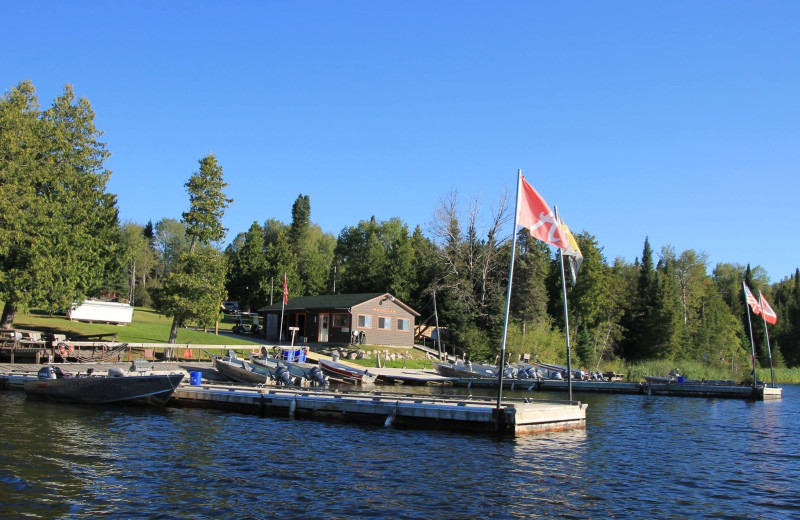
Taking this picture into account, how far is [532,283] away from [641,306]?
22.6m

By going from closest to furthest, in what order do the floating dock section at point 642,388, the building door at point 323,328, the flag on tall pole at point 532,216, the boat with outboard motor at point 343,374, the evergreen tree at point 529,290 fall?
the flag on tall pole at point 532,216
the boat with outboard motor at point 343,374
the floating dock section at point 642,388
the building door at point 323,328
the evergreen tree at point 529,290

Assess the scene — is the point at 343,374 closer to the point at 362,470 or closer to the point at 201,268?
the point at 201,268

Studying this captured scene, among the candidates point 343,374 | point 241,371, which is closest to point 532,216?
point 241,371

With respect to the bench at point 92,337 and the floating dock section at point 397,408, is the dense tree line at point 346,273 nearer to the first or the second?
the bench at point 92,337

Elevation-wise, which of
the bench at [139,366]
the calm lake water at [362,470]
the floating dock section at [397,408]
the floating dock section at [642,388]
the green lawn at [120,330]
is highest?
the green lawn at [120,330]

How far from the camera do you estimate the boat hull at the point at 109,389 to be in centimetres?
2656

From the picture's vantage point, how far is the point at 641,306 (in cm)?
8188

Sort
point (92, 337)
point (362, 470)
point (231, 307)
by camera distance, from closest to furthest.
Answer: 1. point (362, 470)
2. point (92, 337)
3. point (231, 307)

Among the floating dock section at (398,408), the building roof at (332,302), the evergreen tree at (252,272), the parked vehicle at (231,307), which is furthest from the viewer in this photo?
the parked vehicle at (231,307)

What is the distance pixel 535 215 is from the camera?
20.6 meters

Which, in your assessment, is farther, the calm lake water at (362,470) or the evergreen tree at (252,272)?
the evergreen tree at (252,272)

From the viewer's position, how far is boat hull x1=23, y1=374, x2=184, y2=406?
26562 millimetres

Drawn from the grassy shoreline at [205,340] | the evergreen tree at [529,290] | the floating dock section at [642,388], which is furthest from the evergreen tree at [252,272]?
the floating dock section at [642,388]

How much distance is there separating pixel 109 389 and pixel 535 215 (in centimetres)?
1904
